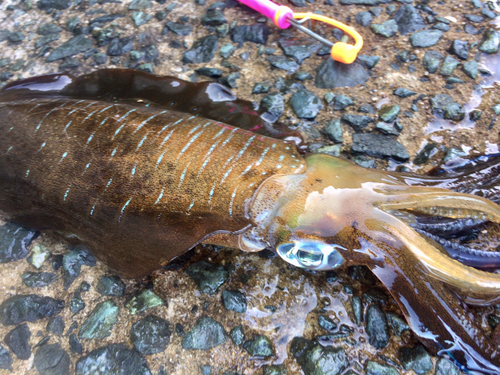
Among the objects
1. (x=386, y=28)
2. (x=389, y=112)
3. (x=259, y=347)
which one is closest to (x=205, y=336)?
(x=259, y=347)

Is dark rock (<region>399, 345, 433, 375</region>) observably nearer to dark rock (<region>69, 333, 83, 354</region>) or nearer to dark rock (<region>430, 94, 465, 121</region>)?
dark rock (<region>430, 94, 465, 121</region>)

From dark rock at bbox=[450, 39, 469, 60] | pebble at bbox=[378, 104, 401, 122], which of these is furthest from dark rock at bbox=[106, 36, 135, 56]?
dark rock at bbox=[450, 39, 469, 60]

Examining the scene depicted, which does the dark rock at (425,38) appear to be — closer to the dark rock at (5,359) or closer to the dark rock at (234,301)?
the dark rock at (234,301)

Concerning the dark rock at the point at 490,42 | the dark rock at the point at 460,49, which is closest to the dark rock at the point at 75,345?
the dark rock at the point at 460,49

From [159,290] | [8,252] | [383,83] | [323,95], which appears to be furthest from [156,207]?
[383,83]

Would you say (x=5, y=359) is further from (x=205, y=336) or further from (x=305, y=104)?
(x=305, y=104)

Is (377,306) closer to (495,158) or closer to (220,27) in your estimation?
(495,158)
